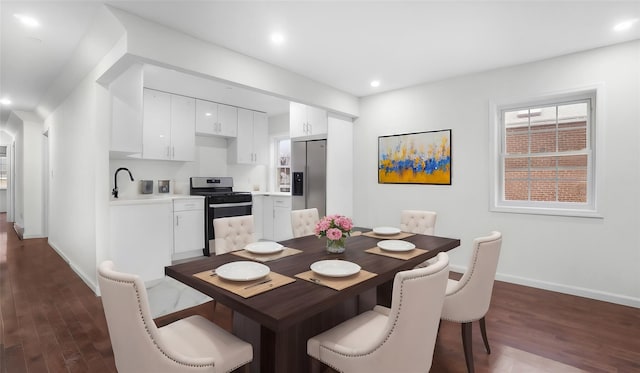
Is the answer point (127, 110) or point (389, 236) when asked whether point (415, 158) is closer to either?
point (389, 236)

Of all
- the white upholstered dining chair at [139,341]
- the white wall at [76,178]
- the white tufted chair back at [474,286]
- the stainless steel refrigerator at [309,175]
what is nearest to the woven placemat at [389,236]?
the white tufted chair back at [474,286]

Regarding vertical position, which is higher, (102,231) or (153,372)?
(102,231)

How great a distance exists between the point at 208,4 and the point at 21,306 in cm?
322

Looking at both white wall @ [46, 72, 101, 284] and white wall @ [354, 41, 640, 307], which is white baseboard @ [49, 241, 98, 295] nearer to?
white wall @ [46, 72, 101, 284]

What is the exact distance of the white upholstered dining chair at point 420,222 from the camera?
10.3ft

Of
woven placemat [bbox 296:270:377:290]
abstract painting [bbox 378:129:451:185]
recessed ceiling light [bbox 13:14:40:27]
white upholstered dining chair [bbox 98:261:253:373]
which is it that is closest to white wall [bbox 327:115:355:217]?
abstract painting [bbox 378:129:451:185]

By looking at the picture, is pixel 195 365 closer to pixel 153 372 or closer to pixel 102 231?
pixel 153 372

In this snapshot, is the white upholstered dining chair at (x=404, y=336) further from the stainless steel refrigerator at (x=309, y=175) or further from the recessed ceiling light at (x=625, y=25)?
the stainless steel refrigerator at (x=309, y=175)

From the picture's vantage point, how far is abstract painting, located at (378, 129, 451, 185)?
4.08 metres

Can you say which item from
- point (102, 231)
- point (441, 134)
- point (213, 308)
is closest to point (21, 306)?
point (102, 231)

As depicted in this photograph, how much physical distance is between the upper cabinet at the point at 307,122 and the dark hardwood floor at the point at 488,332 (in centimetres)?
290

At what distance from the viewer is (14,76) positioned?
160 inches

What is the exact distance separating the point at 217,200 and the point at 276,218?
116 cm

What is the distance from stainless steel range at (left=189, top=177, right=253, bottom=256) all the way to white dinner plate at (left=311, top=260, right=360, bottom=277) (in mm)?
3460
